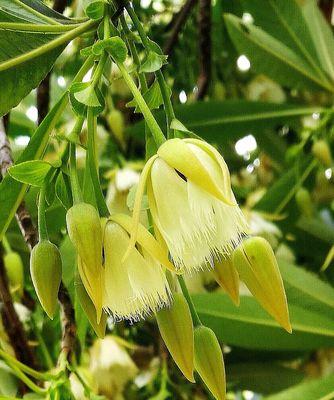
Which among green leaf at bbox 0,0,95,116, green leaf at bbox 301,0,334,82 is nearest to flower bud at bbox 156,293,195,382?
green leaf at bbox 0,0,95,116

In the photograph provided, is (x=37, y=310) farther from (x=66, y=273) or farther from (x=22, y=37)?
(x=22, y=37)

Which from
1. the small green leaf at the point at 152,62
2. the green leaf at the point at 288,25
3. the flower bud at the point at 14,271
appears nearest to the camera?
the small green leaf at the point at 152,62

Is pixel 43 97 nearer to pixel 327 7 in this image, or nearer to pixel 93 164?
pixel 93 164

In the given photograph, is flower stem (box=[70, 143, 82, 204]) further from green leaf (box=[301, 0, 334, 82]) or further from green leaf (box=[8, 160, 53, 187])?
green leaf (box=[301, 0, 334, 82])

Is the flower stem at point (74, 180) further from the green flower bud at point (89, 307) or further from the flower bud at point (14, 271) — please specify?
the flower bud at point (14, 271)

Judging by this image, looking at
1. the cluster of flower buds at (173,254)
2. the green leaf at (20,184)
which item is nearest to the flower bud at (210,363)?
the cluster of flower buds at (173,254)

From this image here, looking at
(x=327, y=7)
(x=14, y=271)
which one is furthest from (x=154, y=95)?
(x=327, y=7)
